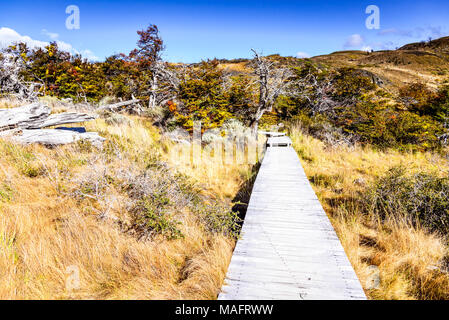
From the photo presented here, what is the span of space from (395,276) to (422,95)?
58.8 ft

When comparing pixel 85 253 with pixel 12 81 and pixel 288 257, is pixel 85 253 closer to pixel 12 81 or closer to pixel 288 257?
pixel 288 257

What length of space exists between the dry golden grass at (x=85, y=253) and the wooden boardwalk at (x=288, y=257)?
10.8 inches

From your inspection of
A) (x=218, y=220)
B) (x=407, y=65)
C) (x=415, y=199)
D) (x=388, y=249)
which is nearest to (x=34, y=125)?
(x=218, y=220)

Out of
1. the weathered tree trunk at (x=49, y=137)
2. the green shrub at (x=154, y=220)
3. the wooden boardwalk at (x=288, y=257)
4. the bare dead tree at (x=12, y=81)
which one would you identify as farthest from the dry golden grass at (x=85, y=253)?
the bare dead tree at (x=12, y=81)

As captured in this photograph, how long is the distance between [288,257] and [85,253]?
2.51 meters

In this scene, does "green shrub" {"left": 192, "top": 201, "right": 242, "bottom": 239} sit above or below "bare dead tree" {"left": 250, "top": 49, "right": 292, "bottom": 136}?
below

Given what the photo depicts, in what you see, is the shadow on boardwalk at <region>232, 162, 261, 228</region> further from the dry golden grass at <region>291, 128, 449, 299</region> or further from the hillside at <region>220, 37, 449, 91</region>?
the hillside at <region>220, 37, 449, 91</region>

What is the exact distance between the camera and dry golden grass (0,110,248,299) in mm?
2135

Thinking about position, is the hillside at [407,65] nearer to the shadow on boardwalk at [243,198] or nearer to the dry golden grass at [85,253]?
the shadow on boardwalk at [243,198]

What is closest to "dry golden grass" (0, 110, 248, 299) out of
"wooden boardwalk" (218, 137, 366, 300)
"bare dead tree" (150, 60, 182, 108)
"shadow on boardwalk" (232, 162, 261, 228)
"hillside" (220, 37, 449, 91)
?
"wooden boardwalk" (218, 137, 366, 300)

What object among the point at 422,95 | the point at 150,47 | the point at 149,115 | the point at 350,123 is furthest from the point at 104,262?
the point at 422,95

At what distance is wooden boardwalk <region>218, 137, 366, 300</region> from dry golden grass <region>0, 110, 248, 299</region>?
0.90ft

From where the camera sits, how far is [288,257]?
252 cm
